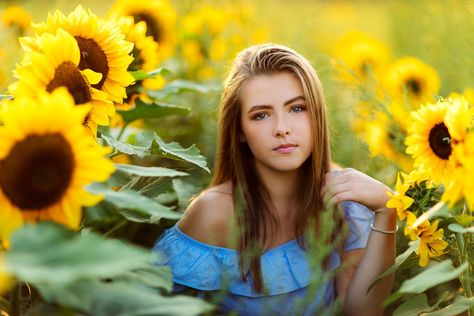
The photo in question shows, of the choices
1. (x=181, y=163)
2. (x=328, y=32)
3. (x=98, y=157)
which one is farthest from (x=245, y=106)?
(x=328, y=32)

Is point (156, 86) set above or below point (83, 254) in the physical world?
above

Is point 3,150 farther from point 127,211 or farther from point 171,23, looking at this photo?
point 171,23

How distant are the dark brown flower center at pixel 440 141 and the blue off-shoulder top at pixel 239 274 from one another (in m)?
0.50

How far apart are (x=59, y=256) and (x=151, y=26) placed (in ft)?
5.92

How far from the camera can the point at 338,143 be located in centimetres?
300

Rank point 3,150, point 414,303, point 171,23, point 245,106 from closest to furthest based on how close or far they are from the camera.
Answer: point 3,150, point 414,303, point 245,106, point 171,23

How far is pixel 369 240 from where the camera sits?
176cm

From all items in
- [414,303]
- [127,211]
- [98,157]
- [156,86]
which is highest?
[156,86]

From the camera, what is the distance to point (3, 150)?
1168mm

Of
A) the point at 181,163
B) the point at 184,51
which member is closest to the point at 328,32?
the point at 184,51

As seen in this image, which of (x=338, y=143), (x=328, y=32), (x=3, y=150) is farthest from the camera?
(x=328, y=32)

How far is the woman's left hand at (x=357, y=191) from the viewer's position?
1.72 m

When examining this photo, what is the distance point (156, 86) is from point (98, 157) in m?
1.24

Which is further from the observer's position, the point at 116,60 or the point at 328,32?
the point at 328,32
